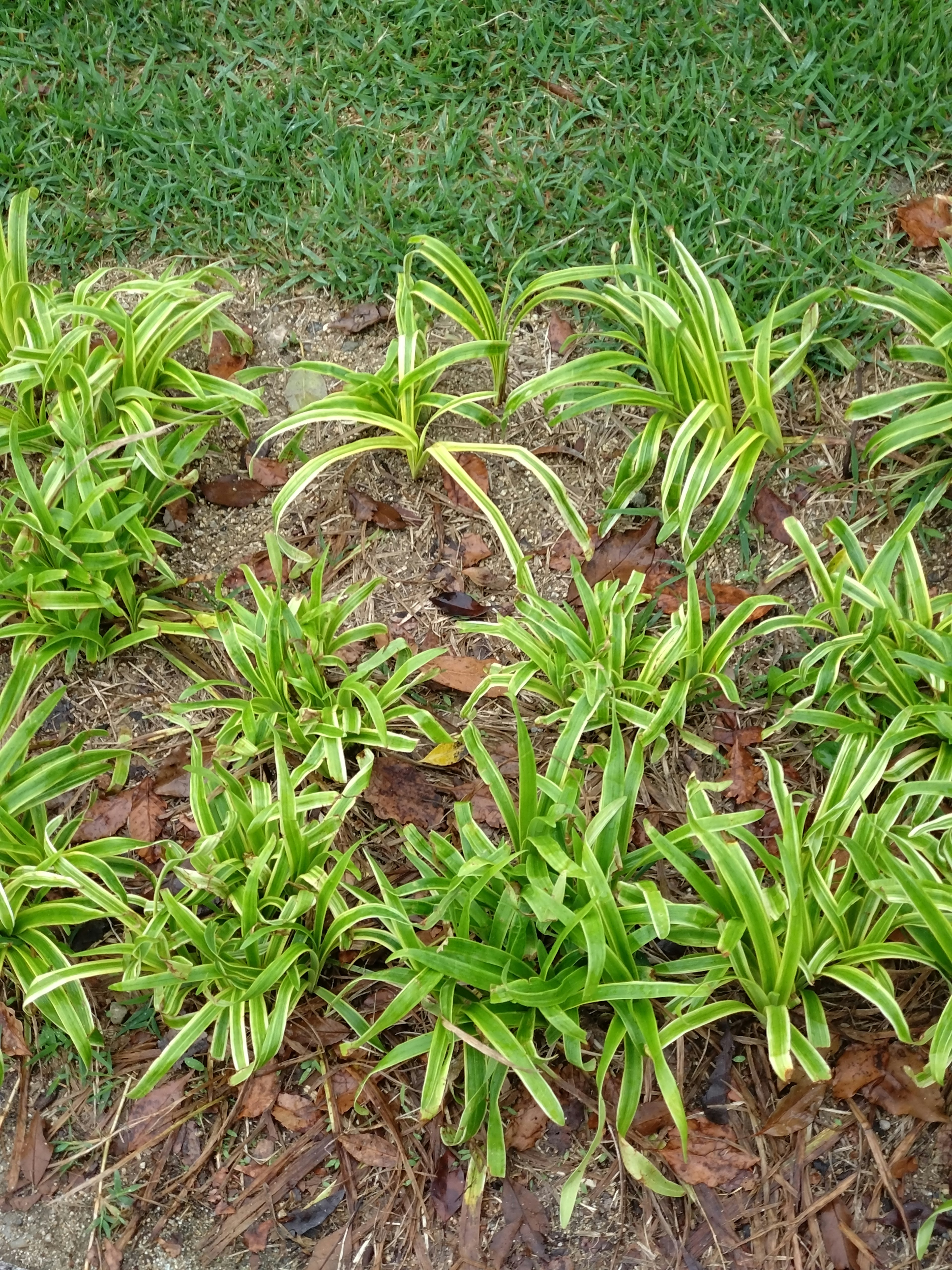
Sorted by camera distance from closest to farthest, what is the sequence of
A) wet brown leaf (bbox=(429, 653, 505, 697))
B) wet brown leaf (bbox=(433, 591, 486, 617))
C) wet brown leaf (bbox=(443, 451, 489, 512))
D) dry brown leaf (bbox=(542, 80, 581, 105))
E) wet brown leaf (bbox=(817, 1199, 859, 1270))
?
wet brown leaf (bbox=(817, 1199, 859, 1270))
wet brown leaf (bbox=(429, 653, 505, 697))
wet brown leaf (bbox=(433, 591, 486, 617))
wet brown leaf (bbox=(443, 451, 489, 512))
dry brown leaf (bbox=(542, 80, 581, 105))

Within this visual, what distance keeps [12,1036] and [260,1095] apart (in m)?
0.56

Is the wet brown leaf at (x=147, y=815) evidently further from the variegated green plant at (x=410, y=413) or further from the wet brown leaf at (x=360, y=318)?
the wet brown leaf at (x=360, y=318)

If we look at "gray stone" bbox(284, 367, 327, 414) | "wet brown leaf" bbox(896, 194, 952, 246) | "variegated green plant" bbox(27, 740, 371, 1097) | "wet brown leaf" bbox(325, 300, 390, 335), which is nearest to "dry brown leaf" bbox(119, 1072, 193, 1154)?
"variegated green plant" bbox(27, 740, 371, 1097)

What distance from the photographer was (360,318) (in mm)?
2742

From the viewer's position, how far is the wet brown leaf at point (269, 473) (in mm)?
2592

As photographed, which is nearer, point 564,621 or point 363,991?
point 363,991

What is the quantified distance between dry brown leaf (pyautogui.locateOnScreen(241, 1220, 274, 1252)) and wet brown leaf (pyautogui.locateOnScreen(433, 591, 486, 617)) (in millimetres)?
1347

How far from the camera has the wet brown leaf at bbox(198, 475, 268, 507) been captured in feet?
8.48

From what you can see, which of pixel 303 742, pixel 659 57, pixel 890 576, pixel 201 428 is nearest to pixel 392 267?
pixel 201 428

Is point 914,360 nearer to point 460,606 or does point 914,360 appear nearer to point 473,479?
point 473,479

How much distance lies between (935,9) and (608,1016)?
2.80 m

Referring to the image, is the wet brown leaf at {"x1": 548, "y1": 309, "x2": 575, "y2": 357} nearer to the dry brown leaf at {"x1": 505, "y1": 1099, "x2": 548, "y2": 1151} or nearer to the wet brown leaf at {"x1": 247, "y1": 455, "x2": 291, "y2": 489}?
the wet brown leaf at {"x1": 247, "y1": 455, "x2": 291, "y2": 489}

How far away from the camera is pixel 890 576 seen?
2.05 meters

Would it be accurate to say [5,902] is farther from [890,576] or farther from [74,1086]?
[890,576]
